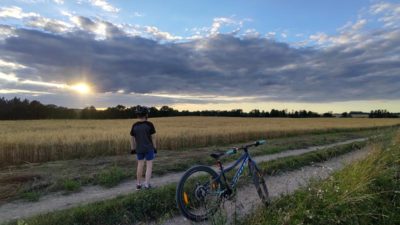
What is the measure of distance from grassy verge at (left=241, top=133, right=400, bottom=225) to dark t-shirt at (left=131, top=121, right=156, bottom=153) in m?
3.50

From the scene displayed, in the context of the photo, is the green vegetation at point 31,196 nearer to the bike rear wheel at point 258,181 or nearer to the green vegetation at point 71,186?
the green vegetation at point 71,186

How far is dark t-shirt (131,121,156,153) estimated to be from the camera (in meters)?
8.10

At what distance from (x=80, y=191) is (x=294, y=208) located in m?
5.81

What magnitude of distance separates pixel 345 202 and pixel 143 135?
4.72m

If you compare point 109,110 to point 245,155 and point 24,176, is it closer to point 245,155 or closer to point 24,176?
point 24,176

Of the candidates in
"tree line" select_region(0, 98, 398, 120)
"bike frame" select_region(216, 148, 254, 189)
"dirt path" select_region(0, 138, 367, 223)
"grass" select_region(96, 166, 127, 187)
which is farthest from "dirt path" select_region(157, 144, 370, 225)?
"tree line" select_region(0, 98, 398, 120)

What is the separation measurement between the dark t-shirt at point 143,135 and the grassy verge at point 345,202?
3.50 m

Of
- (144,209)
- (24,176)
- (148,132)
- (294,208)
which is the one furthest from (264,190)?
(24,176)

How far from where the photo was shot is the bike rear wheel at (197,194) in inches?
227

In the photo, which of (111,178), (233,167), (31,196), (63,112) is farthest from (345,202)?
(63,112)

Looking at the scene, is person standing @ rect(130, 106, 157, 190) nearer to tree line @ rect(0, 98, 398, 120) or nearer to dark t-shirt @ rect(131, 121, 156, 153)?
dark t-shirt @ rect(131, 121, 156, 153)

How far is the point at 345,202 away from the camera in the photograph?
5.66m

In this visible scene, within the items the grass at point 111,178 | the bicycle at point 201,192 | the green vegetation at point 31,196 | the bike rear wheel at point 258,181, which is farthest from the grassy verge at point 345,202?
the green vegetation at point 31,196

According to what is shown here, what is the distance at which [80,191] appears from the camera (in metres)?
8.76
